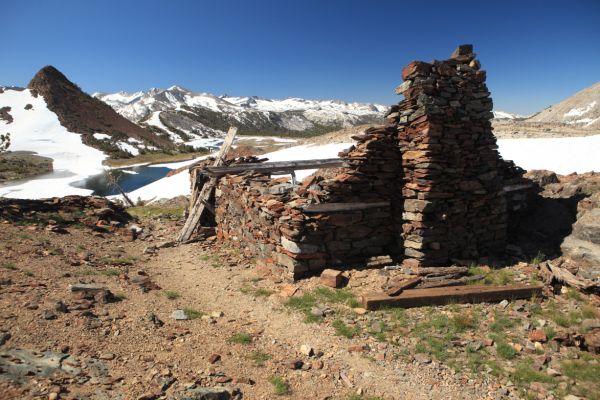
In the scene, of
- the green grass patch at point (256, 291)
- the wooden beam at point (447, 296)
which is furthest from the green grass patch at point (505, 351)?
the green grass patch at point (256, 291)

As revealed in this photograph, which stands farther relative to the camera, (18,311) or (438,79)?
(438,79)

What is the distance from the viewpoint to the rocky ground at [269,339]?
14.0ft

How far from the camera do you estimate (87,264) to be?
8.52 meters

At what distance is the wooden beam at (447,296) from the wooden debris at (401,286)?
8cm

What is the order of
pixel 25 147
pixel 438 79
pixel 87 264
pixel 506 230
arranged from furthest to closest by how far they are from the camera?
pixel 25 147, pixel 506 230, pixel 87 264, pixel 438 79

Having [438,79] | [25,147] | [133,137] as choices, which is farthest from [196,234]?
[133,137]

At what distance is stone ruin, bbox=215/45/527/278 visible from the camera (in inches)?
308

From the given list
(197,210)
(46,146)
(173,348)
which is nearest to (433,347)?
(173,348)

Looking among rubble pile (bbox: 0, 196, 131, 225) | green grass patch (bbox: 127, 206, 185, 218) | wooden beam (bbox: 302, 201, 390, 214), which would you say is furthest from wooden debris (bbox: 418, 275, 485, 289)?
green grass patch (bbox: 127, 206, 185, 218)

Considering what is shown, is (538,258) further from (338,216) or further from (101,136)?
(101,136)

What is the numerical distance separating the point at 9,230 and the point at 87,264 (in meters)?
3.58

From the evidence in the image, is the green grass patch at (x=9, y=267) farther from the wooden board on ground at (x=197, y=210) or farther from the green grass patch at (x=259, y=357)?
the green grass patch at (x=259, y=357)

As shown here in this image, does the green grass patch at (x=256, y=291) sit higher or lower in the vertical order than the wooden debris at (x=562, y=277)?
lower

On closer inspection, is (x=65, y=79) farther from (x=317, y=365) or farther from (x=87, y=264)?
(x=317, y=365)
